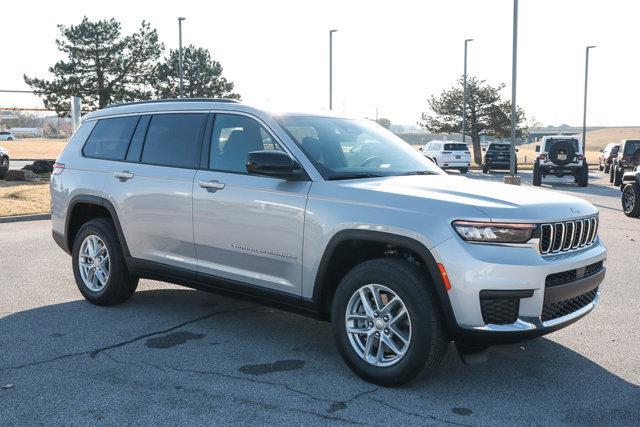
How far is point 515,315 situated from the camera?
399 centimetres

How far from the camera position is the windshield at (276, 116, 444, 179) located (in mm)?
4910

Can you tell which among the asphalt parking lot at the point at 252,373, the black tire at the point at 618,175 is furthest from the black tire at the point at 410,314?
the black tire at the point at 618,175

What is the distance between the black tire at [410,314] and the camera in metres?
4.09

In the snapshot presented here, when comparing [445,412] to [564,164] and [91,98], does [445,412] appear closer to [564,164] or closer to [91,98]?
[564,164]

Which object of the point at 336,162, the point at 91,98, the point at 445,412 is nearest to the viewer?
the point at 445,412

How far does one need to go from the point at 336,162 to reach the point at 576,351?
2.27 metres

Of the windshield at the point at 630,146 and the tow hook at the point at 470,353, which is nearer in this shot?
the tow hook at the point at 470,353

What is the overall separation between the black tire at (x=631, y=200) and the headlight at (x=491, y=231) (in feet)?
36.7

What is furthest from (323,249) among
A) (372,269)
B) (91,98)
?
(91,98)

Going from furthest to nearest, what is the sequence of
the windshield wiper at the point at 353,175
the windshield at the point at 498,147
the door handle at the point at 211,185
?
the windshield at the point at 498,147 < the door handle at the point at 211,185 < the windshield wiper at the point at 353,175

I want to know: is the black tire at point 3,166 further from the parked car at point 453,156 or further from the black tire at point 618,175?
the black tire at point 618,175

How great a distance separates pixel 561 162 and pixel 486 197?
Answer: 2180 cm

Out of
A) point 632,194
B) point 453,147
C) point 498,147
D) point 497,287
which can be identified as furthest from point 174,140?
point 498,147

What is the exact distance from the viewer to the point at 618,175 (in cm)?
2611
